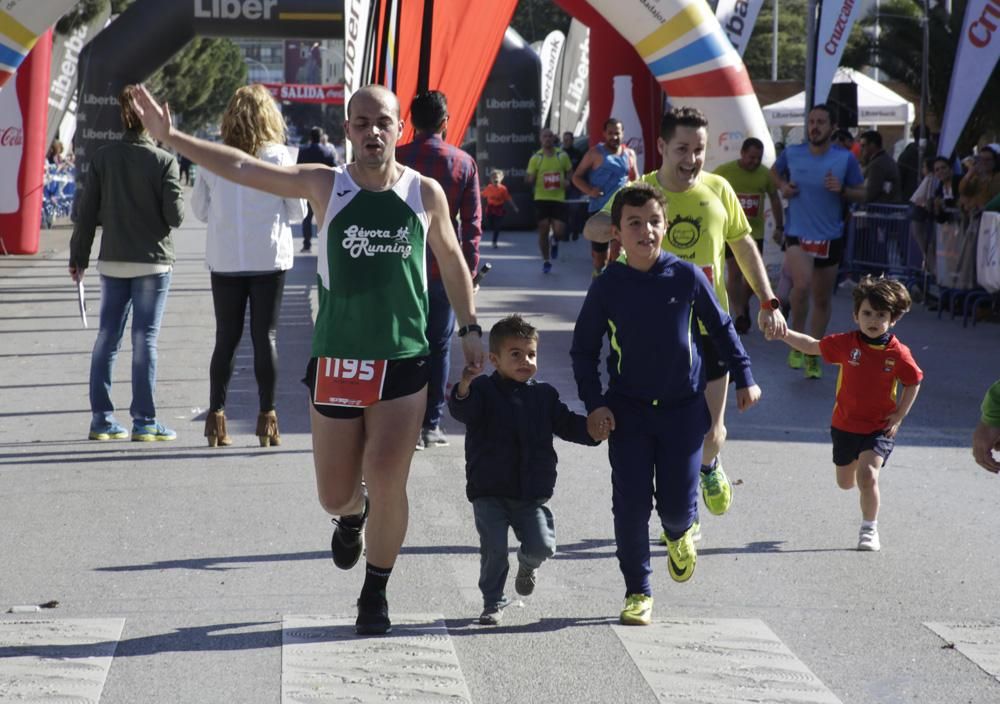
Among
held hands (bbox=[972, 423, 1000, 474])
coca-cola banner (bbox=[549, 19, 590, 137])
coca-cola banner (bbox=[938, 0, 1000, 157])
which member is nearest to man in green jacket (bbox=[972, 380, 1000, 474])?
held hands (bbox=[972, 423, 1000, 474])

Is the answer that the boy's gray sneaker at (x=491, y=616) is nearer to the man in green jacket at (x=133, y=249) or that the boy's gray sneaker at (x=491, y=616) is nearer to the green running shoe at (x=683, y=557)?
the green running shoe at (x=683, y=557)

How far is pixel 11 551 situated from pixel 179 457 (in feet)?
7.47

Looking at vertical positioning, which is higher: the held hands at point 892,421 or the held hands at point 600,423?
the held hands at point 600,423

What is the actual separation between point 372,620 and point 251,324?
3833 millimetres

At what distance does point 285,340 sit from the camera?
14719 mm

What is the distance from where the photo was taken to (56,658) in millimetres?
5469

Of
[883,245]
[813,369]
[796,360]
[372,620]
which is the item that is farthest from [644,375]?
[883,245]

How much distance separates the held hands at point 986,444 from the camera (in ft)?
15.8

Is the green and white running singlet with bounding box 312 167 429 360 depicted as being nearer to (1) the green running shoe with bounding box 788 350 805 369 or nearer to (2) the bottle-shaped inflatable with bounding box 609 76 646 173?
(1) the green running shoe with bounding box 788 350 805 369

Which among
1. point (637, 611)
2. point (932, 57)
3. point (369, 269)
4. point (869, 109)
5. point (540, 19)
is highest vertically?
point (540, 19)

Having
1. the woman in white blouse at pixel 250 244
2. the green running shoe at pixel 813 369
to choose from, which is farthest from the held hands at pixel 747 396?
the green running shoe at pixel 813 369

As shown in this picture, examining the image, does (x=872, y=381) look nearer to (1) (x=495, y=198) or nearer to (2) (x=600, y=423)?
(2) (x=600, y=423)

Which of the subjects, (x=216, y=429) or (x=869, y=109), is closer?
(x=216, y=429)

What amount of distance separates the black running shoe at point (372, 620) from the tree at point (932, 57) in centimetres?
2548
